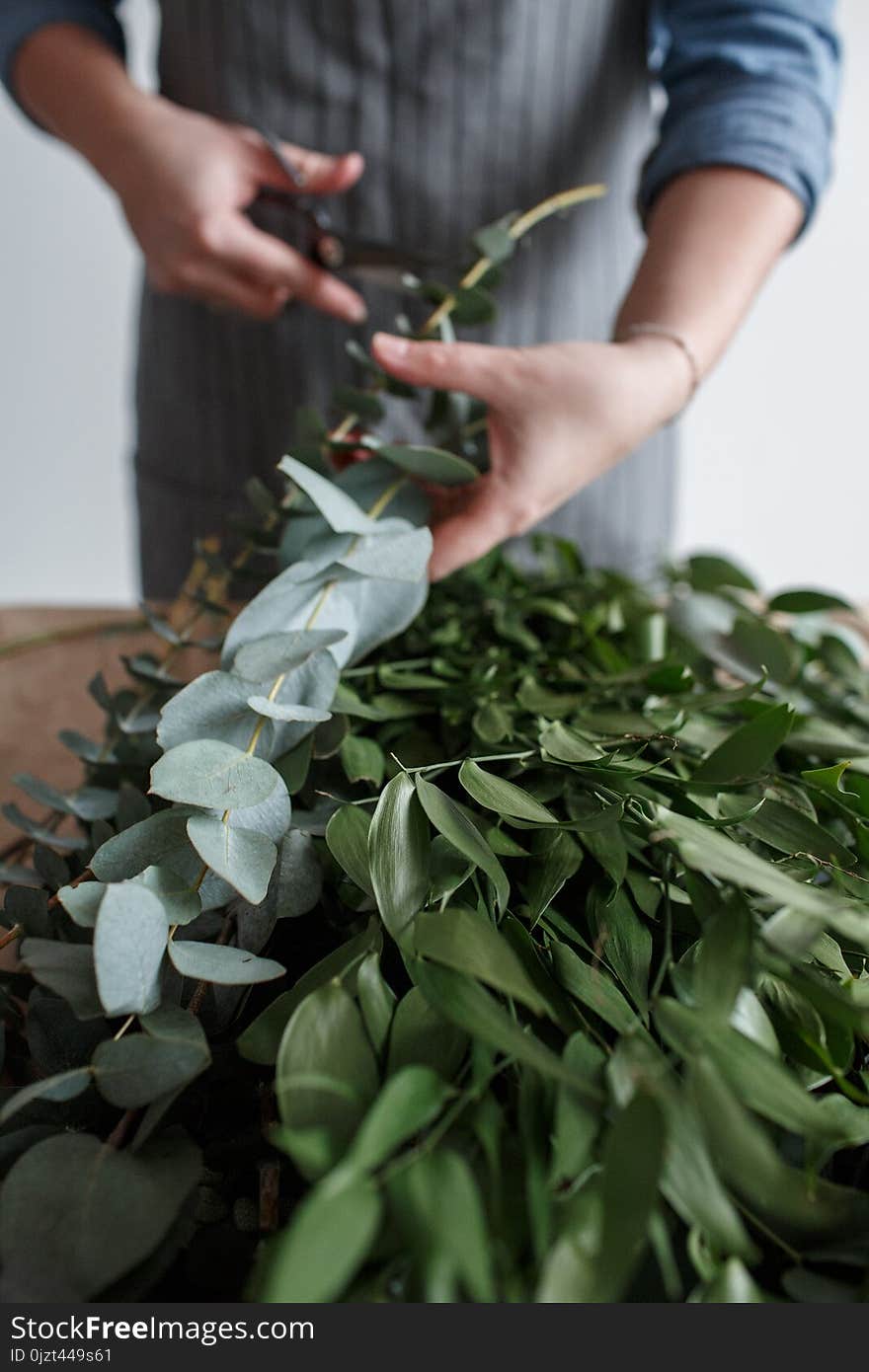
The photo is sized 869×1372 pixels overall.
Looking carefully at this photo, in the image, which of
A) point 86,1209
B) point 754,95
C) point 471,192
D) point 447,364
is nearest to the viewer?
point 86,1209

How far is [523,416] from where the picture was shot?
1.10 feet

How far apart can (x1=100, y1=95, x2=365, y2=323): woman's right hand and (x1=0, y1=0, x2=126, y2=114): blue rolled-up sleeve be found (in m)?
0.11

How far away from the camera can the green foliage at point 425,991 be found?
0.15 metres

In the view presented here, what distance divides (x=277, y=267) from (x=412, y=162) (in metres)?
0.15

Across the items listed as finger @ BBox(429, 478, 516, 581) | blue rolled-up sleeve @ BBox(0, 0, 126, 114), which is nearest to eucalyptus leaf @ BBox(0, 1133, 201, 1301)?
finger @ BBox(429, 478, 516, 581)

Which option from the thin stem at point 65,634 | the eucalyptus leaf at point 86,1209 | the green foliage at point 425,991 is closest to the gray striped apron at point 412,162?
the thin stem at point 65,634

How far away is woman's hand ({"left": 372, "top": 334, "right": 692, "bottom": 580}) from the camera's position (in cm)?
32

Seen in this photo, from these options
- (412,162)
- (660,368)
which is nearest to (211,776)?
(660,368)

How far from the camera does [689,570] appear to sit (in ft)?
1.45

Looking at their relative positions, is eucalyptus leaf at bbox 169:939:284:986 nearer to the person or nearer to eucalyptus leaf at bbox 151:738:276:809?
eucalyptus leaf at bbox 151:738:276:809

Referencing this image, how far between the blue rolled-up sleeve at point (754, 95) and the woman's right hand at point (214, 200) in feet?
0.55

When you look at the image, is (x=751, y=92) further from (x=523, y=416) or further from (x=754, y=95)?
(x=523, y=416)

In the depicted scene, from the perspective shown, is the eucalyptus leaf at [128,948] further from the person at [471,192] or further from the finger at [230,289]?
the finger at [230,289]

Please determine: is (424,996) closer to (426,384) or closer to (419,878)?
(419,878)
